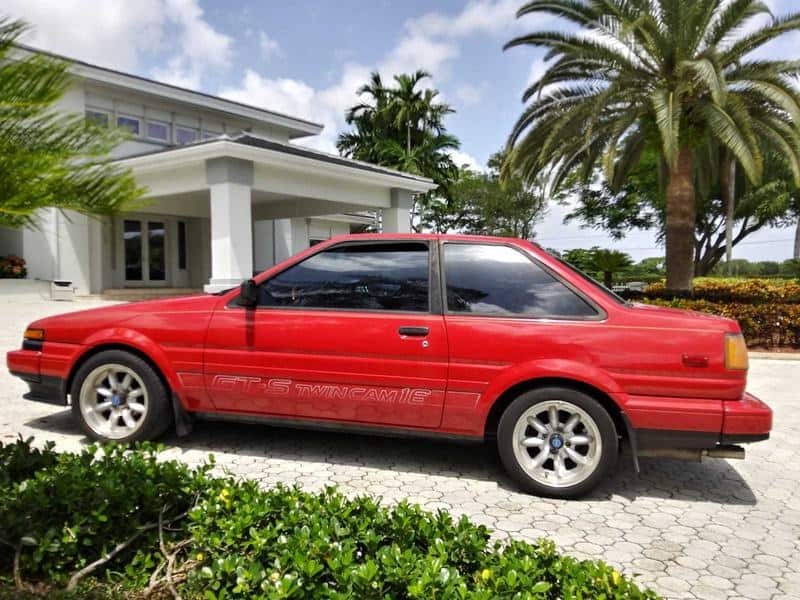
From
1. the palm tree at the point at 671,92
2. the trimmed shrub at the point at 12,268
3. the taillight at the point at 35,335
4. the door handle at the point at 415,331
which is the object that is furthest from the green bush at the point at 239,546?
the trimmed shrub at the point at 12,268

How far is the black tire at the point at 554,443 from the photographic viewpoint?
363 cm

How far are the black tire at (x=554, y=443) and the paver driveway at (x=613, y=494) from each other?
11cm

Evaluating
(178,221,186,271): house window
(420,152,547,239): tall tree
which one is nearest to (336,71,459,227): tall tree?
(420,152,547,239): tall tree

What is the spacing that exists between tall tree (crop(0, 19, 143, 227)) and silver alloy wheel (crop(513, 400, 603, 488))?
8.94 feet

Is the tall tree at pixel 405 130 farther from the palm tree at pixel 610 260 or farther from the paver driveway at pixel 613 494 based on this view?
the paver driveway at pixel 613 494

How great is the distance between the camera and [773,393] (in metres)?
7.13

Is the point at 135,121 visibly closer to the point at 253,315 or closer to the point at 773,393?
the point at 253,315

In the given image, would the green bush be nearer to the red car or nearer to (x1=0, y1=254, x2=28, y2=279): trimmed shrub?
the red car

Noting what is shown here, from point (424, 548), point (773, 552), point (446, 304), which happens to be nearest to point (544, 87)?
point (446, 304)

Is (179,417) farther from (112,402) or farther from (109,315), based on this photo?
(109,315)

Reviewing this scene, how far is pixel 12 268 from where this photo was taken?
18000 millimetres

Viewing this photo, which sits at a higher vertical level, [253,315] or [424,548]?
[253,315]

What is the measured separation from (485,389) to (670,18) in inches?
432

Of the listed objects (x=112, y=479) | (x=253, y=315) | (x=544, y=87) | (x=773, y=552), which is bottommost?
(x=773, y=552)
